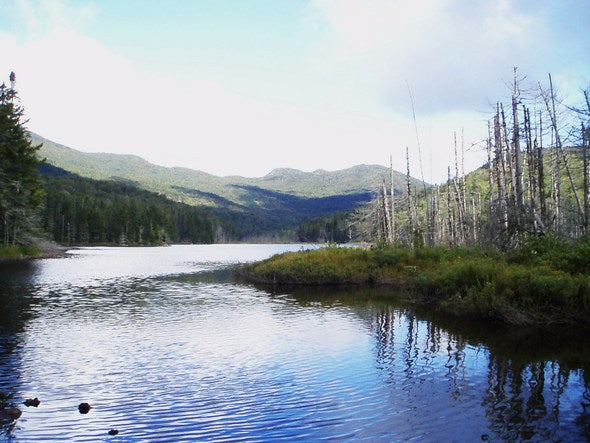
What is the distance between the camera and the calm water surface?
862 centimetres

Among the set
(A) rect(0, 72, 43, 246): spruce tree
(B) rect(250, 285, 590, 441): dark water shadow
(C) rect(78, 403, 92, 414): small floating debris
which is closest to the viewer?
(B) rect(250, 285, 590, 441): dark water shadow

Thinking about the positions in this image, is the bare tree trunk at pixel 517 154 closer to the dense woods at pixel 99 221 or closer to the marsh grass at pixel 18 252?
the marsh grass at pixel 18 252

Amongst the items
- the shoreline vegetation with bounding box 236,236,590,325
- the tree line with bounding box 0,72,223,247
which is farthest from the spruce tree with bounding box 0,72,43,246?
the shoreline vegetation with bounding box 236,236,590,325

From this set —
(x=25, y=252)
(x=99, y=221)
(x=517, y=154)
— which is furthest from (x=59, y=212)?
(x=517, y=154)

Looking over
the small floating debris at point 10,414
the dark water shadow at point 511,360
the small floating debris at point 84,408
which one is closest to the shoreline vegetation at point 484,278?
the dark water shadow at point 511,360

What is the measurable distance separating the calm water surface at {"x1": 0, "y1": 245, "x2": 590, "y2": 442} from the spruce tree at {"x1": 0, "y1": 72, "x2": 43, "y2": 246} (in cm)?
3758

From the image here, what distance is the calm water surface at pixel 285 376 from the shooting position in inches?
340

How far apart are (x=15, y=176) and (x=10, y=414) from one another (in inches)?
2221

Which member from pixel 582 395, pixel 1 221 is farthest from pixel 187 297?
pixel 1 221

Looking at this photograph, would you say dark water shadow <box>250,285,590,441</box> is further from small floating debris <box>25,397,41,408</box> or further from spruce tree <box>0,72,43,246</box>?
spruce tree <box>0,72,43,246</box>

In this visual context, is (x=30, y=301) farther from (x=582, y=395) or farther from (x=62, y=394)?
(x=582, y=395)

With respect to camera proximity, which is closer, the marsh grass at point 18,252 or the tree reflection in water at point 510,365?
the tree reflection in water at point 510,365

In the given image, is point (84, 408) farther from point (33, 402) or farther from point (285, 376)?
point (285, 376)

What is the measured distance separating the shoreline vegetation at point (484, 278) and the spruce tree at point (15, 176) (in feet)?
121
